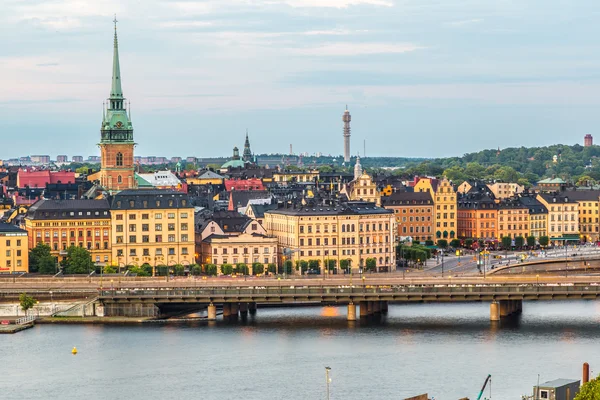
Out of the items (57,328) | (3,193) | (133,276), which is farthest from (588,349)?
(3,193)

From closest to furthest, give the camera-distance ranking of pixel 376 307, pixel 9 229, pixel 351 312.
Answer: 1. pixel 351 312
2. pixel 376 307
3. pixel 9 229

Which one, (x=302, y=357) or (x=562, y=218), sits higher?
(x=562, y=218)

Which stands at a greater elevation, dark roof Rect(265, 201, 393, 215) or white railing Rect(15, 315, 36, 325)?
dark roof Rect(265, 201, 393, 215)

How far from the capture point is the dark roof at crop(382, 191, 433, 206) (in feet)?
388

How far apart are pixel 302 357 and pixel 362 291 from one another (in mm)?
12769

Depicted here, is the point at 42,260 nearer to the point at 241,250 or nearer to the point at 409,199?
the point at 241,250

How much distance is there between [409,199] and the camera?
11888cm

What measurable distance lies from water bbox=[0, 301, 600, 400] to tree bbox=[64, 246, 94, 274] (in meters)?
16.0

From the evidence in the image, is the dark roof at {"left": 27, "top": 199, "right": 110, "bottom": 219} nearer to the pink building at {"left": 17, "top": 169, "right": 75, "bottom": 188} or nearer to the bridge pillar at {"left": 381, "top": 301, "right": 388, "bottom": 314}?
the bridge pillar at {"left": 381, "top": 301, "right": 388, "bottom": 314}

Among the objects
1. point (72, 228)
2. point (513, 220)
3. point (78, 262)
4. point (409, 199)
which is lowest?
point (78, 262)

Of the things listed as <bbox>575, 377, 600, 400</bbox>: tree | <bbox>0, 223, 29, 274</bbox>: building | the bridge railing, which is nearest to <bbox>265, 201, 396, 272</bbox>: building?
<bbox>0, 223, 29, 274</bbox>: building

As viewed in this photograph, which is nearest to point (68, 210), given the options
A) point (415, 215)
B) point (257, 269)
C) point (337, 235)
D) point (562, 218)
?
point (257, 269)

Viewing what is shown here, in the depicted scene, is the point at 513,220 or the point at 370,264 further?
the point at 513,220

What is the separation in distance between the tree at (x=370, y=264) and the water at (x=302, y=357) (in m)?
19.1
